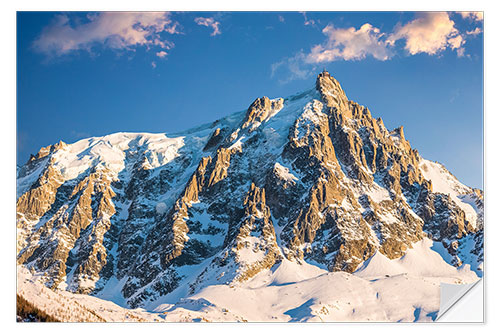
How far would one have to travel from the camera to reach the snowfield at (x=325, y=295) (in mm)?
94062

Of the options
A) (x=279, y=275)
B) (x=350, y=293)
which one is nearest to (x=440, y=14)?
(x=350, y=293)

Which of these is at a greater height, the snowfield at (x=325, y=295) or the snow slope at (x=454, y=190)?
the snow slope at (x=454, y=190)

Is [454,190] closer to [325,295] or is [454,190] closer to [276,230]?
[276,230]

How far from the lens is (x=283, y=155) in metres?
191

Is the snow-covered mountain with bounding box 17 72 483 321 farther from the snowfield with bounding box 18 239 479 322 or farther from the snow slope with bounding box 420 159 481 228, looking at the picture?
the snowfield with bounding box 18 239 479 322

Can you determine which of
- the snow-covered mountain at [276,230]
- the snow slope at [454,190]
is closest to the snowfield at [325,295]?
the snow-covered mountain at [276,230]

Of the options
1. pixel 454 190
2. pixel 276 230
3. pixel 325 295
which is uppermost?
pixel 454 190

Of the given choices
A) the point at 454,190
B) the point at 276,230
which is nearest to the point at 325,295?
the point at 276,230

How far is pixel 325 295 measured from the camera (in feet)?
374

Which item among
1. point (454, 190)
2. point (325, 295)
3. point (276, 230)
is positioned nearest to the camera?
point (325, 295)

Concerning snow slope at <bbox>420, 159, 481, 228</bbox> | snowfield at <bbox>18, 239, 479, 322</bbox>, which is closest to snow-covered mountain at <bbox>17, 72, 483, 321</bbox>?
snow slope at <bbox>420, 159, 481, 228</bbox>

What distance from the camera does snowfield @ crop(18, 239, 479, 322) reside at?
94.1m

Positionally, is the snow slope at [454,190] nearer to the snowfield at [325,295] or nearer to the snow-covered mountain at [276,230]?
the snow-covered mountain at [276,230]

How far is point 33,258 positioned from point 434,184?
132358 mm
